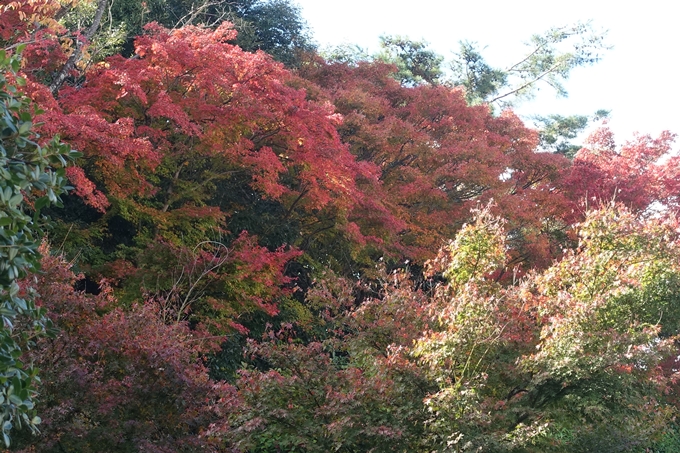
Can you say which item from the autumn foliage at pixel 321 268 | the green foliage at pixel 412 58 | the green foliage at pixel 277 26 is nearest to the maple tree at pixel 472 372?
the autumn foliage at pixel 321 268

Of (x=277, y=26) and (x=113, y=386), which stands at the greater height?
(x=277, y=26)

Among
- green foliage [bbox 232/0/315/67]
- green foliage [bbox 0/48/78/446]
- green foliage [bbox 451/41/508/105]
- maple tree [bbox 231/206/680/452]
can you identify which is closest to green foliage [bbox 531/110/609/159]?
green foliage [bbox 451/41/508/105]

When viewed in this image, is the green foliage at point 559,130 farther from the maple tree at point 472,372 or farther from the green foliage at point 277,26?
the maple tree at point 472,372

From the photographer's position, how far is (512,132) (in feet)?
75.5

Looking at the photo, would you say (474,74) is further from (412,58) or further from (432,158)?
(432,158)

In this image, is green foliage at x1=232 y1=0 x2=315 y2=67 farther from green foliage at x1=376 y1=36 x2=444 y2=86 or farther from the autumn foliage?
green foliage at x1=376 y1=36 x2=444 y2=86

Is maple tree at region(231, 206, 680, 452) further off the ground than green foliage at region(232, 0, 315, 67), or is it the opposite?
green foliage at region(232, 0, 315, 67)

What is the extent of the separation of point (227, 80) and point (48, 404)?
782 cm

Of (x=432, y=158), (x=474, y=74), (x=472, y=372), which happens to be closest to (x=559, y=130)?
(x=474, y=74)

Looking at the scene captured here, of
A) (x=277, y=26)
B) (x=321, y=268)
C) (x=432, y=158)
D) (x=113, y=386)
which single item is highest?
(x=277, y=26)

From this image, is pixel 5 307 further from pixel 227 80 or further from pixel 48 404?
pixel 227 80

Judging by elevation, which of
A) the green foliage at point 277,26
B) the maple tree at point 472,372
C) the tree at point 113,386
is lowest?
the tree at point 113,386

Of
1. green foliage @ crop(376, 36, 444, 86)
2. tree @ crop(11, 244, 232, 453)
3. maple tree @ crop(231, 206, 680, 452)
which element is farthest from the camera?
green foliage @ crop(376, 36, 444, 86)

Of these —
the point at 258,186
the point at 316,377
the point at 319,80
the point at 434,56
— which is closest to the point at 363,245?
the point at 258,186
